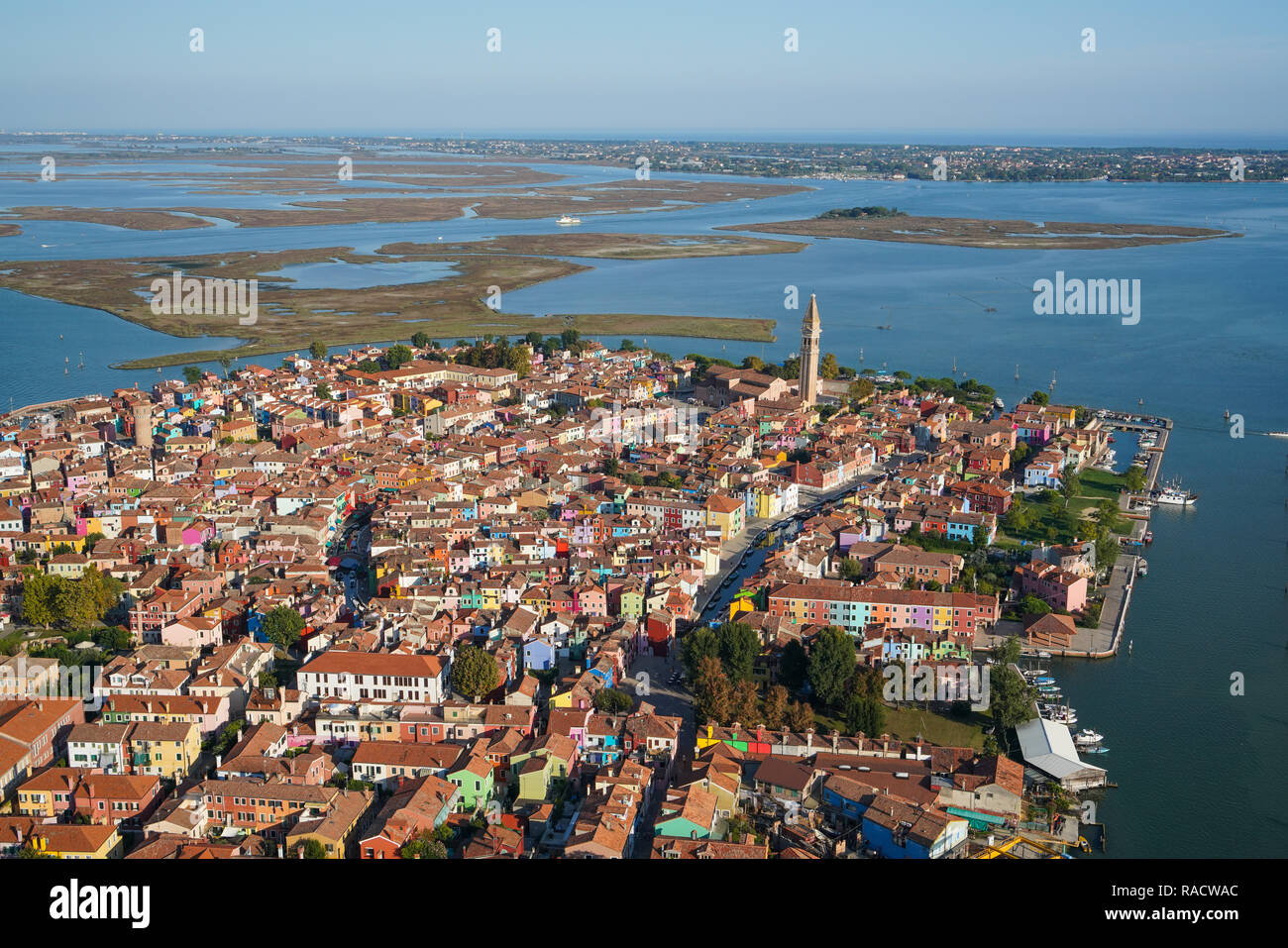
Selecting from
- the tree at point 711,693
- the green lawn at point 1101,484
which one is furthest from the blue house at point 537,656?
the green lawn at point 1101,484

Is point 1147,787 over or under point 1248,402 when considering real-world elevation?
under

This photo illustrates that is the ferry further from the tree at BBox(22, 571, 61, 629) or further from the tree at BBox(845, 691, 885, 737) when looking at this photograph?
the tree at BBox(22, 571, 61, 629)

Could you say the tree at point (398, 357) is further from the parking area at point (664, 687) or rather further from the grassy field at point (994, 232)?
the grassy field at point (994, 232)

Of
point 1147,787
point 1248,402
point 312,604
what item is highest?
point 1248,402

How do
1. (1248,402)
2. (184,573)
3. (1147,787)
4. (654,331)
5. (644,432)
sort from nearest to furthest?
(1147,787) → (184,573) → (644,432) → (1248,402) → (654,331)
